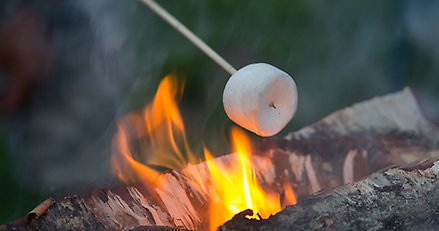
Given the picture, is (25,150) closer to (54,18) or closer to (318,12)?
(54,18)

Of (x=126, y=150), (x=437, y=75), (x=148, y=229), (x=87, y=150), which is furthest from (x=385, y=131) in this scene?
(x=148, y=229)

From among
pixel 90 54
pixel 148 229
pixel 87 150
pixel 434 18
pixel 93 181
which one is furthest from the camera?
pixel 434 18

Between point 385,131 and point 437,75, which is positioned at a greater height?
point 437,75

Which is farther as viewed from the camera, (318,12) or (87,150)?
(318,12)

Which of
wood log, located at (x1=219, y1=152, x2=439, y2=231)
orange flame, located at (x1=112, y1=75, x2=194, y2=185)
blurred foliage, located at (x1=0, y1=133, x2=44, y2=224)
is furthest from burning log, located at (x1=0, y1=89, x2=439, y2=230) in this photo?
blurred foliage, located at (x1=0, y1=133, x2=44, y2=224)

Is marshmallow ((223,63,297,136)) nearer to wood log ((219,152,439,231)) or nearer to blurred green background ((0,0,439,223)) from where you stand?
wood log ((219,152,439,231))

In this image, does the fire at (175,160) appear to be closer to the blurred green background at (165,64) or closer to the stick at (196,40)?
the blurred green background at (165,64)

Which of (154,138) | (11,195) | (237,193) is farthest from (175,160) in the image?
(11,195)
